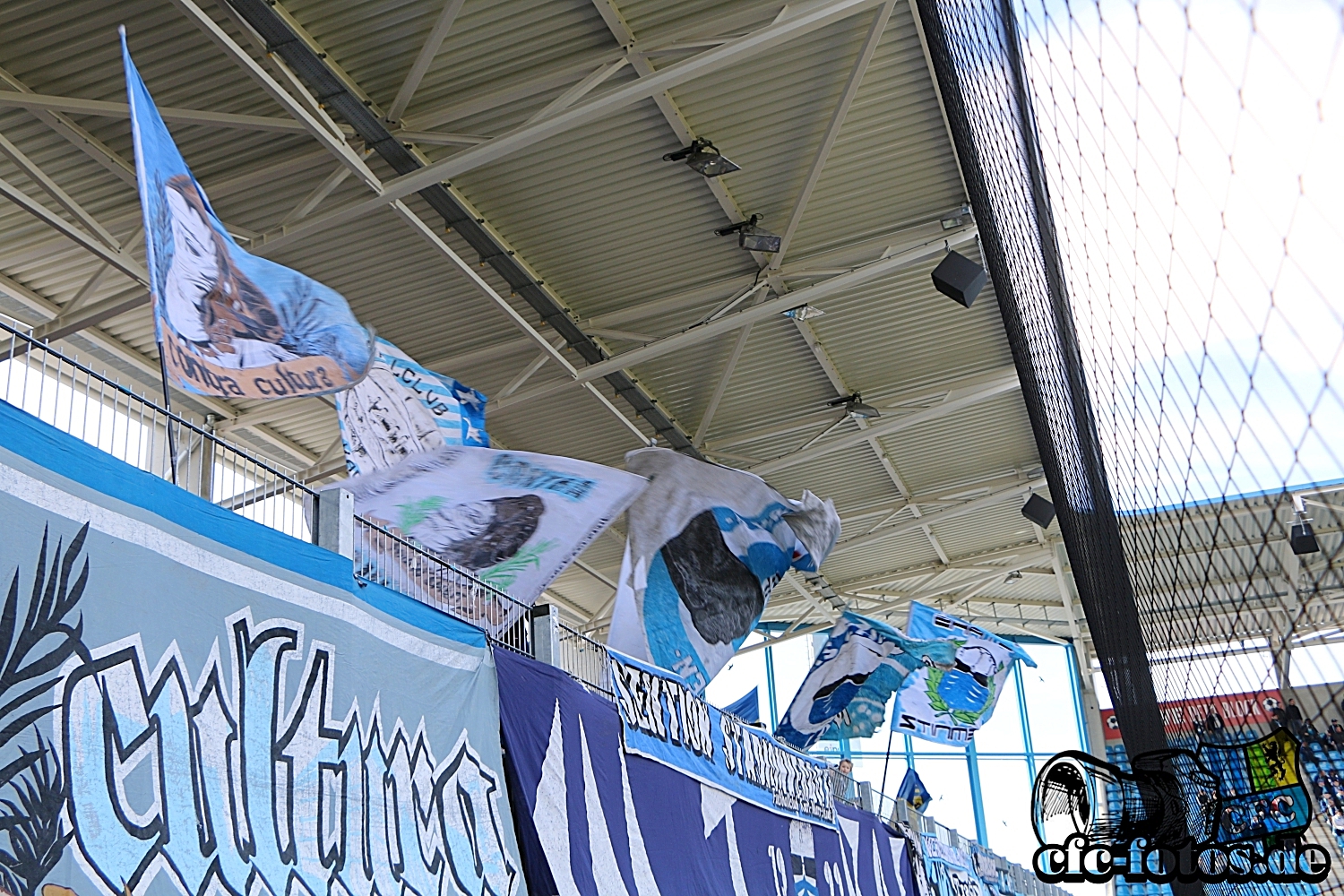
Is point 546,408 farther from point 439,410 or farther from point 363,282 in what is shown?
point 439,410

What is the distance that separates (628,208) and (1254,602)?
12.7 m

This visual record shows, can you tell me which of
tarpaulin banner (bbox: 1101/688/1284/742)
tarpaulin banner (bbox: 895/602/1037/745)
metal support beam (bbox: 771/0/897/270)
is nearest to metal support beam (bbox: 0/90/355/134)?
metal support beam (bbox: 771/0/897/270)

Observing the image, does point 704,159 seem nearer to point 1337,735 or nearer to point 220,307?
point 220,307

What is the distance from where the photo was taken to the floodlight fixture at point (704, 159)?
15.4 meters

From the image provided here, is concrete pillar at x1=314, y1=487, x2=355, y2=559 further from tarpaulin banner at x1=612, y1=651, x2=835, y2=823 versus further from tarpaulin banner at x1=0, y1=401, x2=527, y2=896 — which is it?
tarpaulin banner at x1=612, y1=651, x2=835, y2=823

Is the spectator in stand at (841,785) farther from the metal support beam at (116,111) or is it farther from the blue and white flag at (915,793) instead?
the metal support beam at (116,111)

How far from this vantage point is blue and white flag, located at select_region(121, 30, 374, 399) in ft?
24.0

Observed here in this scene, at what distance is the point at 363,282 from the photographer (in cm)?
1775

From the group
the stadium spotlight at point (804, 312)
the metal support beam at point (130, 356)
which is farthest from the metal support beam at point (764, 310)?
the metal support beam at point (130, 356)

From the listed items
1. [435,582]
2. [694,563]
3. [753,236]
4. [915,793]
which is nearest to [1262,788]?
[435,582]

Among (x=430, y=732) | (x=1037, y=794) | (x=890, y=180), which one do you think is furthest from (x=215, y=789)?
(x=890, y=180)

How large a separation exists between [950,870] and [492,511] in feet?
59.4

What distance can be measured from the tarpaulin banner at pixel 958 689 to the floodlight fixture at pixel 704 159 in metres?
9.80

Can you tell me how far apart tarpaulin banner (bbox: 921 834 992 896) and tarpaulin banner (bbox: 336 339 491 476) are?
594 inches
